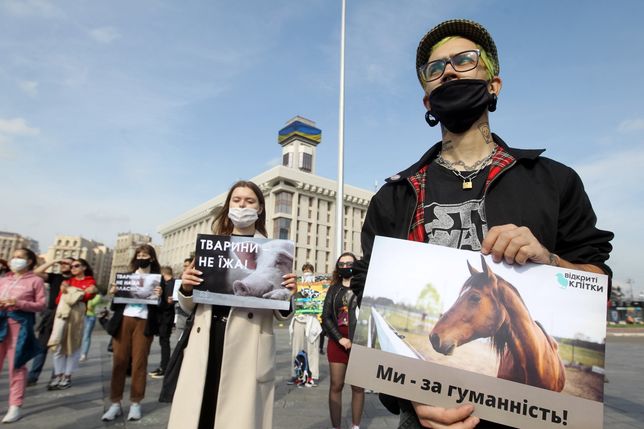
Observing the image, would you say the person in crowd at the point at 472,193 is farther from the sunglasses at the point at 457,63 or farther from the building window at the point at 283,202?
the building window at the point at 283,202

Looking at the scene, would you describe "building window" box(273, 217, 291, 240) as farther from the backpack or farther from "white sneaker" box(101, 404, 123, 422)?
"white sneaker" box(101, 404, 123, 422)

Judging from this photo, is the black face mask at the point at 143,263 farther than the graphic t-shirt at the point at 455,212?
Yes

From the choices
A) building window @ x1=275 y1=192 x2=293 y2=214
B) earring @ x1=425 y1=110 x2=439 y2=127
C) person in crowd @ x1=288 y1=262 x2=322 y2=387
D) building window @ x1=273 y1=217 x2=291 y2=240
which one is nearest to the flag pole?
person in crowd @ x1=288 y1=262 x2=322 y2=387

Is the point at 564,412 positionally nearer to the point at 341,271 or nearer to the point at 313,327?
the point at 341,271

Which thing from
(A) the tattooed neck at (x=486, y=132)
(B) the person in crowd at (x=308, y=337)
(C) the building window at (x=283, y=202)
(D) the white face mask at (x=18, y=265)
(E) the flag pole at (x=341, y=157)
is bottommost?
Result: (B) the person in crowd at (x=308, y=337)

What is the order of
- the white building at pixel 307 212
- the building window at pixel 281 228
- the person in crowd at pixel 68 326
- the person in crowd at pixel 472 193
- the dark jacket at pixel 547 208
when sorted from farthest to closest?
the white building at pixel 307 212, the building window at pixel 281 228, the person in crowd at pixel 68 326, the dark jacket at pixel 547 208, the person in crowd at pixel 472 193

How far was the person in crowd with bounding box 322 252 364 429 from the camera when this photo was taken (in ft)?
15.0

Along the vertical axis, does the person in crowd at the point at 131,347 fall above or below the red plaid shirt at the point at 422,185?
below

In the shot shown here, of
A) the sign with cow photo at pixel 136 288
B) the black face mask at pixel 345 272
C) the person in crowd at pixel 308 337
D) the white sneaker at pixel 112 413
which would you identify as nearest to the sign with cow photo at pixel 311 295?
the person in crowd at pixel 308 337

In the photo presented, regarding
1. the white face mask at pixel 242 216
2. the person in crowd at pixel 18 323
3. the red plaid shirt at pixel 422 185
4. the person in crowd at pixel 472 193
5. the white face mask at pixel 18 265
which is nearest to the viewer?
the person in crowd at pixel 472 193

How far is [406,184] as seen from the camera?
5.82ft

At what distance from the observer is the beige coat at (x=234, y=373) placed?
2652 millimetres

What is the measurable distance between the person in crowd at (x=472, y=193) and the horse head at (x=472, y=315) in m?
0.09

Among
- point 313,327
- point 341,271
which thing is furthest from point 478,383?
point 313,327
